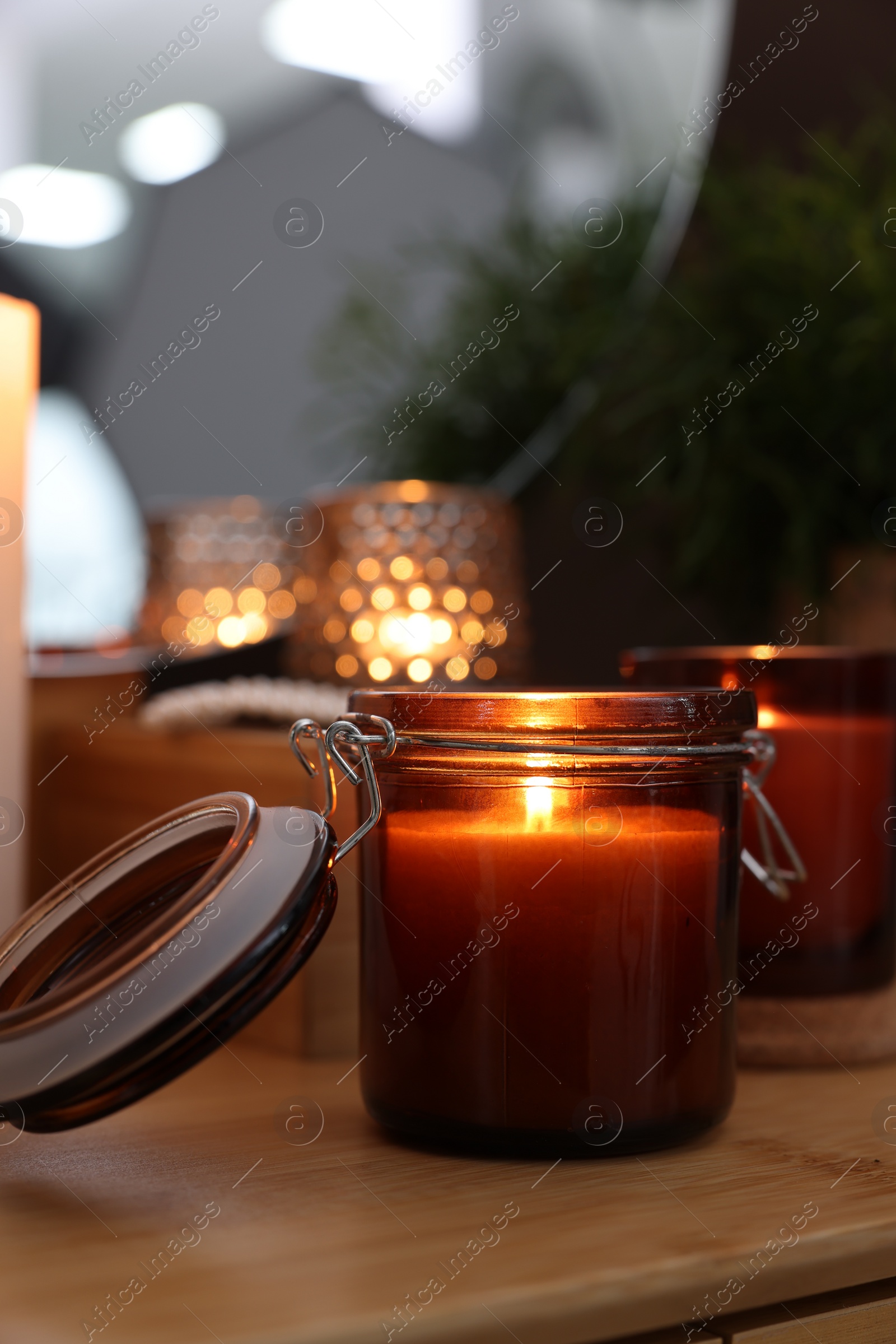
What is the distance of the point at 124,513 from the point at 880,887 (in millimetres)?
653

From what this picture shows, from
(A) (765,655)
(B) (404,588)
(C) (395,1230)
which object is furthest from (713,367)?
(C) (395,1230)

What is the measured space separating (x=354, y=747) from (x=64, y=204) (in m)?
0.68

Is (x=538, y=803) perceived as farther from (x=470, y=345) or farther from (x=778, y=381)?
(x=470, y=345)

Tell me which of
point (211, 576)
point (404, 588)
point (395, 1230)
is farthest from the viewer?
point (211, 576)

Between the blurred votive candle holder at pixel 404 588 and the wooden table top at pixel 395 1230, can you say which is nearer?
the wooden table top at pixel 395 1230

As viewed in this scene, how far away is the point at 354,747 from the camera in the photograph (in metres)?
0.42

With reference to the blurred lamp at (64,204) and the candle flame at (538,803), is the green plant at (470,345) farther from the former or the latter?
the candle flame at (538,803)

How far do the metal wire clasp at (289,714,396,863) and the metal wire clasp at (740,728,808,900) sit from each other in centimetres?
13

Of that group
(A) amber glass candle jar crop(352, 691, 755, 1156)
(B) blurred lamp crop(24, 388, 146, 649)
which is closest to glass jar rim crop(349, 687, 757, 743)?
(A) amber glass candle jar crop(352, 691, 755, 1156)

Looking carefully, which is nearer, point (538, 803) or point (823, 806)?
point (538, 803)

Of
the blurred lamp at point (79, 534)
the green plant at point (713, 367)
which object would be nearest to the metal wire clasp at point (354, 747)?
the green plant at point (713, 367)

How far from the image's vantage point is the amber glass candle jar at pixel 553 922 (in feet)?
1.24

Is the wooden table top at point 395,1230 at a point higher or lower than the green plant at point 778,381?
lower

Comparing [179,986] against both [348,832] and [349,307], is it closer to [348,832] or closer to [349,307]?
[348,832]
